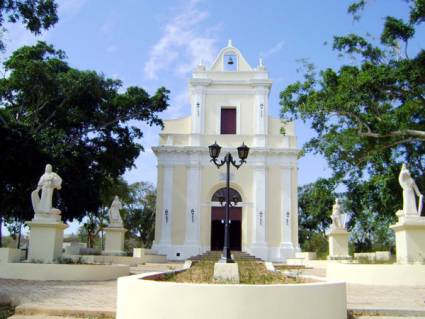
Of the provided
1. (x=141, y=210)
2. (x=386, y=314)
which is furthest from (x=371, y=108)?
(x=141, y=210)

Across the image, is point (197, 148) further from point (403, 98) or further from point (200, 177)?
point (403, 98)

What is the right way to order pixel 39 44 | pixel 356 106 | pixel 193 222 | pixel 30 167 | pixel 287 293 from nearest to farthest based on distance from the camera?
pixel 287 293 → pixel 356 106 → pixel 30 167 → pixel 39 44 → pixel 193 222

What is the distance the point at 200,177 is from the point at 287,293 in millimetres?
20962

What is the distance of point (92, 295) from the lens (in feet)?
32.1

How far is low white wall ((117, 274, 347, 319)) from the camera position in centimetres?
591

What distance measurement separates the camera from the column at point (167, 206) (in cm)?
2584

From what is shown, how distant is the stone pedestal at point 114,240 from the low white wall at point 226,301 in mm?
14720

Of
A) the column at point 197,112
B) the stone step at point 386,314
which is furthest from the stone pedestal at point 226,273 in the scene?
the column at point 197,112

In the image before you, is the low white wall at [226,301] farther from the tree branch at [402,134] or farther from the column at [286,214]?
the column at [286,214]

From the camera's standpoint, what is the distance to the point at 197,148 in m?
26.9

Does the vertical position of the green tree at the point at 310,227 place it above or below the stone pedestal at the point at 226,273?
above

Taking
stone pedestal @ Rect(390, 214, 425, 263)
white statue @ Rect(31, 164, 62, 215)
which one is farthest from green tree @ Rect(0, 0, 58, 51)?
stone pedestal @ Rect(390, 214, 425, 263)

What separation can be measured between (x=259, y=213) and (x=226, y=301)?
2036cm

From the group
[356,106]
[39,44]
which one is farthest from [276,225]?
[39,44]
